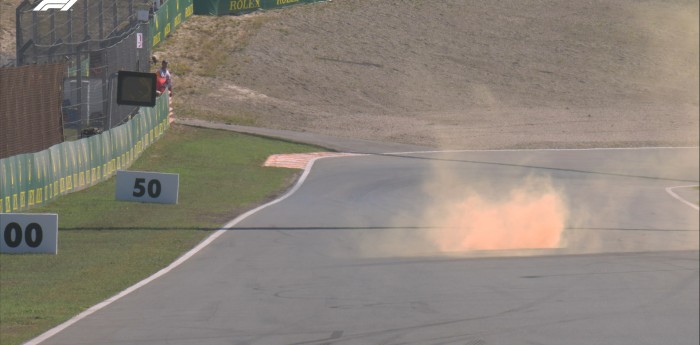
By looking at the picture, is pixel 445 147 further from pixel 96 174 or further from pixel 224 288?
pixel 224 288

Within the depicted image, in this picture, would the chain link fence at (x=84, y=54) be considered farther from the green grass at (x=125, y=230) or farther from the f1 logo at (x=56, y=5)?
the green grass at (x=125, y=230)

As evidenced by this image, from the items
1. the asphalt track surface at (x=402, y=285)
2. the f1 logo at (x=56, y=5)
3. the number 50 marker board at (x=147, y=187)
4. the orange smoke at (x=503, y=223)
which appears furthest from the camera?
the f1 logo at (x=56, y=5)

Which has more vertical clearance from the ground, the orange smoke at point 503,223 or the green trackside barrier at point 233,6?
the green trackside barrier at point 233,6

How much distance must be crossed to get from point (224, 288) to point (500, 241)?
6.03m

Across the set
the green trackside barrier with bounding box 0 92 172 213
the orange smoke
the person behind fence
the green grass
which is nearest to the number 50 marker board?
the green grass

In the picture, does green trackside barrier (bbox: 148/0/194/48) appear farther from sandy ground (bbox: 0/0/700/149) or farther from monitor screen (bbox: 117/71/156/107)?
monitor screen (bbox: 117/71/156/107)

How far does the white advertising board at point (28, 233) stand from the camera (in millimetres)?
15281

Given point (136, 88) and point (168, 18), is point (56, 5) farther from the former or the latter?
point (168, 18)

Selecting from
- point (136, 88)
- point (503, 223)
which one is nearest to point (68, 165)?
point (136, 88)

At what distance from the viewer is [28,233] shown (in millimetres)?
15492

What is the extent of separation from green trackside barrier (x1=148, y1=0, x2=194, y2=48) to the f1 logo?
13.7 metres

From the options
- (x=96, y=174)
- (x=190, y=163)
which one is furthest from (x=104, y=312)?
(x=190, y=163)

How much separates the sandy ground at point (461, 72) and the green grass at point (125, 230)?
35.3ft

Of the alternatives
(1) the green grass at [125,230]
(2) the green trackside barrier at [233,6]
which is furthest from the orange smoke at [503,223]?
(2) the green trackside barrier at [233,6]
